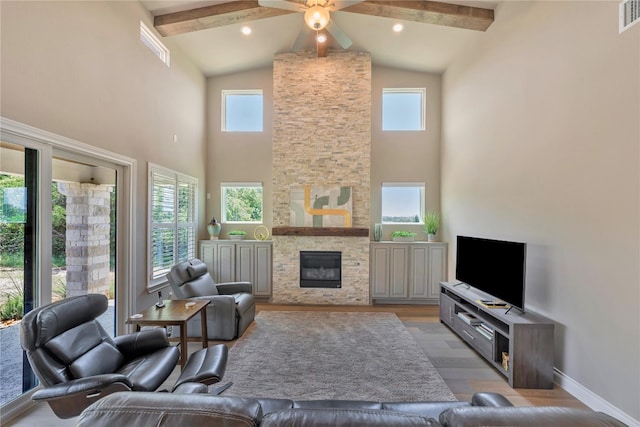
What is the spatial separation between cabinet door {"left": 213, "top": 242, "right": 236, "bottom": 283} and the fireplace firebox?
1317 mm

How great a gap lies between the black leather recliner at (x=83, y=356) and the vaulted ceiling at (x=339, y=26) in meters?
3.45

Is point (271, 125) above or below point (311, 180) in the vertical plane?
above

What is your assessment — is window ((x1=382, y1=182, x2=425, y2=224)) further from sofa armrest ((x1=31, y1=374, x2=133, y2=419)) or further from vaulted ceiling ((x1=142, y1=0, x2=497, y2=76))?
sofa armrest ((x1=31, y1=374, x2=133, y2=419))

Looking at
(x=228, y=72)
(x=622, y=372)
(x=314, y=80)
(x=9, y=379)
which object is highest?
(x=228, y=72)

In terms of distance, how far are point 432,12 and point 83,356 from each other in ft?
17.4

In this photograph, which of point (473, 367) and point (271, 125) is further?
point (271, 125)

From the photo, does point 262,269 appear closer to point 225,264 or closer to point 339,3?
point 225,264

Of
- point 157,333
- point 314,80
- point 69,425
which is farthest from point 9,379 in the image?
point 314,80

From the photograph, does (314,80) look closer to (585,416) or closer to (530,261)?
(530,261)

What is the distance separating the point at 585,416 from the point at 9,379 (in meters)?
3.63

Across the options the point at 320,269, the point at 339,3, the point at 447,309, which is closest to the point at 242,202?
the point at 320,269

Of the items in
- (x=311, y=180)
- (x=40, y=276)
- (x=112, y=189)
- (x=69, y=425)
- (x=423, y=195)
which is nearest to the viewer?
(x=69, y=425)

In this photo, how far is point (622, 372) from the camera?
2195 millimetres

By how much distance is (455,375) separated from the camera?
2.95 m
